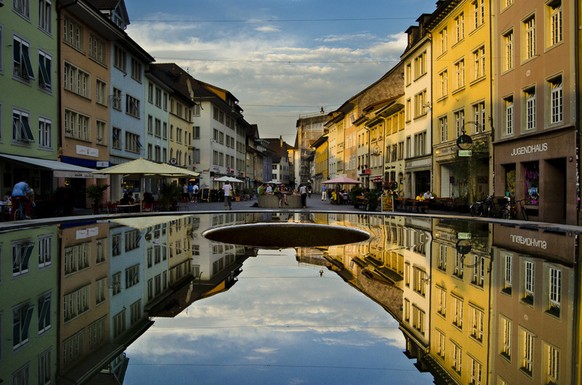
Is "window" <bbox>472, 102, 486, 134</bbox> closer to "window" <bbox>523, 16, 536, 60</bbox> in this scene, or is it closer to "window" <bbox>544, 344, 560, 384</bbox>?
"window" <bbox>523, 16, 536, 60</bbox>

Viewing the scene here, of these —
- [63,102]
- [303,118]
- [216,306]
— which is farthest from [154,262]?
[303,118]

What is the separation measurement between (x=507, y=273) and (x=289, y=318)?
4418 millimetres

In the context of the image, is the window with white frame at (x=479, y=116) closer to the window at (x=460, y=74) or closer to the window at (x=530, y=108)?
the window at (x=460, y=74)

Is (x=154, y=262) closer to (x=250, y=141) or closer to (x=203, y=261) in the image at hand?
(x=203, y=261)

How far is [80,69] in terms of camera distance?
32.0 metres

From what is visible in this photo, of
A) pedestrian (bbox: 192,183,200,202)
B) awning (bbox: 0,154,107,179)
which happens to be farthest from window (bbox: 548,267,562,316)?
pedestrian (bbox: 192,183,200,202)

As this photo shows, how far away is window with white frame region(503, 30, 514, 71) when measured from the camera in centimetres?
2681

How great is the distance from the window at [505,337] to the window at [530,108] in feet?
68.9

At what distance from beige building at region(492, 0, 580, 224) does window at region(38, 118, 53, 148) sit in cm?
2386

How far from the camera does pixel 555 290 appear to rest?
7215mm

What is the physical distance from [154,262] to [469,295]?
17.9ft

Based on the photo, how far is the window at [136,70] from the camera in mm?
41469

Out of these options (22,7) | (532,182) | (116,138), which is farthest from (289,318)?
(116,138)

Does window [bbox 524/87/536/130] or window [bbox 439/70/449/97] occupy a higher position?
window [bbox 439/70/449/97]
